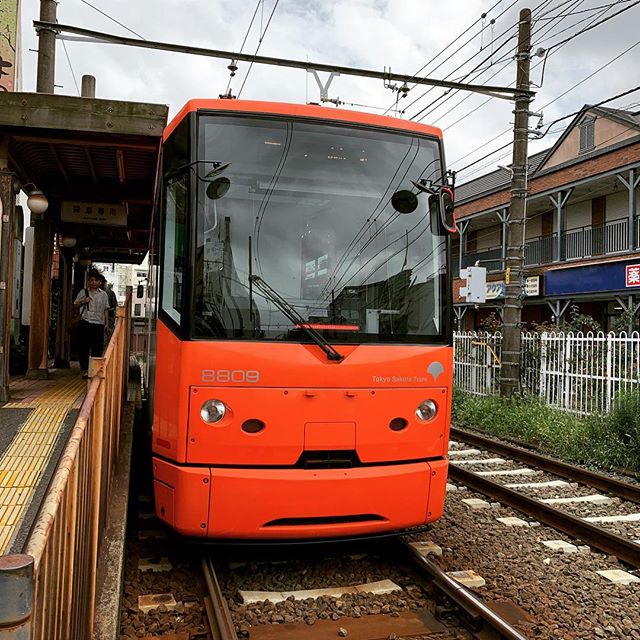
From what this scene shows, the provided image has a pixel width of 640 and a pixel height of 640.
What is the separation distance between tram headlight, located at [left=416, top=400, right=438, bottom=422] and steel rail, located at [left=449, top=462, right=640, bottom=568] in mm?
1980

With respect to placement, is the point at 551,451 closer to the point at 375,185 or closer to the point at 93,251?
the point at 375,185

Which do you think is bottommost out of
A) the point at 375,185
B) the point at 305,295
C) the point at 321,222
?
the point at 305,295

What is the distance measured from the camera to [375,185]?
193 inches

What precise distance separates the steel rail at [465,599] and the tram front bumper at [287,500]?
0.35 metres

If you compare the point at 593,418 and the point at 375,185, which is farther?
the point at 593,418

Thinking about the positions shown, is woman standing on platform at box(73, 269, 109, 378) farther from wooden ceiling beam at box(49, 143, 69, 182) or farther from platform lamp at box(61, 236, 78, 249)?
platform lamp at box(61, 236, 78, 249)

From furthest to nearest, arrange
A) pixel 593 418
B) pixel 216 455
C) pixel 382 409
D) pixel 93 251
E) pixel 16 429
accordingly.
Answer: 1. pixel 93 251
2. pixel 593 418
3. pixel 16 429
4. pixel 382 409
5. pixel 216 455

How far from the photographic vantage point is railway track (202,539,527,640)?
148 inches

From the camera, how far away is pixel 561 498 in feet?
23.3

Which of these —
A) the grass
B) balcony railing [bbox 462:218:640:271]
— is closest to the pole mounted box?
the grass

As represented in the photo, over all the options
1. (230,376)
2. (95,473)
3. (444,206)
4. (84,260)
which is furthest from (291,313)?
(84,260)

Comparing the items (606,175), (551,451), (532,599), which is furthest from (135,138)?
(606,175)

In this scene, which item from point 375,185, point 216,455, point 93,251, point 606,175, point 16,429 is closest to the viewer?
point 216,455

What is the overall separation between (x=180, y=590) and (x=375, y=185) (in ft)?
10.5
